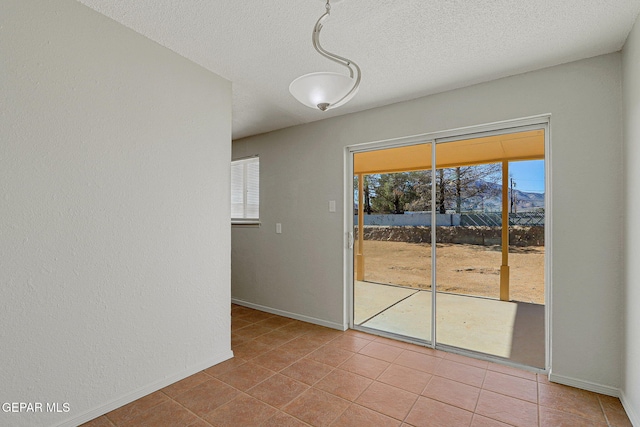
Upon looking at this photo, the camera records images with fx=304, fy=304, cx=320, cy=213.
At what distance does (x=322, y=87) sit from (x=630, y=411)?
266cm

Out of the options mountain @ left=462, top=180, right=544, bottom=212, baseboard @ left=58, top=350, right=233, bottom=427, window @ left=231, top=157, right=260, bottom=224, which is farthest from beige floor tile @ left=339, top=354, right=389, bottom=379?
window @ left=231, top=157, right=260, bottom=224

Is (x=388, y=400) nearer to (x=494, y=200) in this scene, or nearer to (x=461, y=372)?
(x=461, y=372)

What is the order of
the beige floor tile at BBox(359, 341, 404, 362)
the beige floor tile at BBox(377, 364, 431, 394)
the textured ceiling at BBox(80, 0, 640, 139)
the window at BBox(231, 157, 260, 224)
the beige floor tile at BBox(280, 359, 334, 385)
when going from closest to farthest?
the textured ceiling at BBox(80, 0, 640, 139), the beige floor tile at BBox(377, 364, 431, 394), the beige floor tile at BBox(280, 359, 334, 385), the beige floor tile at BBox(359, 341, 404, 362), the window at BBox(231, 157, 260, 224)

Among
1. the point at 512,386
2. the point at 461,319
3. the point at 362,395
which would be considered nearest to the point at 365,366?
the point at 362,395

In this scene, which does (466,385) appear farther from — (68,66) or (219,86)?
(68,66)

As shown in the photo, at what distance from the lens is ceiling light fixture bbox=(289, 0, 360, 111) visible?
137 centimetres

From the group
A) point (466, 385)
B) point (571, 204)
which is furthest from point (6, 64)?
point (571, 204)

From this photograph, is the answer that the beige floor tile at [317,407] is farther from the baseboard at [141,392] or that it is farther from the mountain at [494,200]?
the mountain at [494,200]

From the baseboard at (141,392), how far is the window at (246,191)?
2.04 meters

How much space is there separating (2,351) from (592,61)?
4019 mm

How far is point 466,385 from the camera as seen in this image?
227 centimetres

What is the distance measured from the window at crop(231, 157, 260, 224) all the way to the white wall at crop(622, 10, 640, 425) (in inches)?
144

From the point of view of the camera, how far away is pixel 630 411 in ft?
6.14

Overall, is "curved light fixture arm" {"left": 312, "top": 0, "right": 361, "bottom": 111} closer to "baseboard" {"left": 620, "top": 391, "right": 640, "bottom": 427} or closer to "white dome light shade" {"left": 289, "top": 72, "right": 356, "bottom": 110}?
"white dome light shade" {"left": 289, "top": 72, "right": 356, "bottom": 110}
